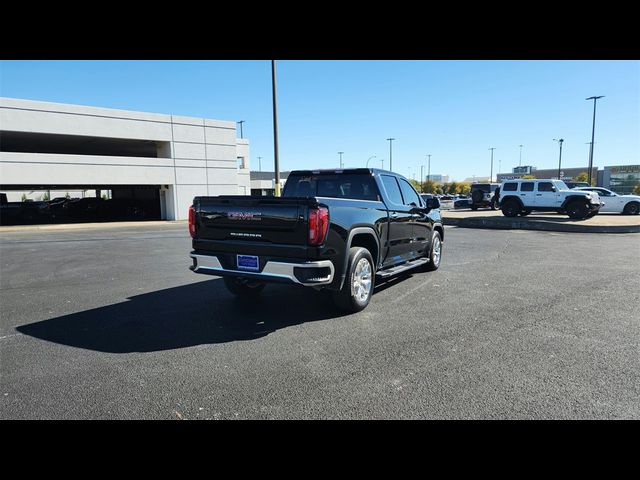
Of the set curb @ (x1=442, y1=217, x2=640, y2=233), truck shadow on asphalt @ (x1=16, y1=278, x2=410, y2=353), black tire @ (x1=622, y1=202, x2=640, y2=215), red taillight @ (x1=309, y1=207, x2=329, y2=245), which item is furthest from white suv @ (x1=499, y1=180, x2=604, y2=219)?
red taillight @ (x1=309, y1=207, x2=329, y2=245)

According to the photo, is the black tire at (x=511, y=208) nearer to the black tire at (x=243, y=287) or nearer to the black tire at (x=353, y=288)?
the black tire at (x=353, y=288)

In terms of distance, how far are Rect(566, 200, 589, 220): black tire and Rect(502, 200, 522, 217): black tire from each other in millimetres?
2304

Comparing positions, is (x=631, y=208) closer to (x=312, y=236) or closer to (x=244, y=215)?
(x=312, y=236)

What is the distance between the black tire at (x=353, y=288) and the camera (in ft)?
17.6

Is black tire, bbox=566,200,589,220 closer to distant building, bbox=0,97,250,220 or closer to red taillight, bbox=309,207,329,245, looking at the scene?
red taillight, bbox=309,207,329,245

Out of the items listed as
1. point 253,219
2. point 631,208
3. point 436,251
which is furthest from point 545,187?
point 253,219

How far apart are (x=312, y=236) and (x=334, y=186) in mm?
2065

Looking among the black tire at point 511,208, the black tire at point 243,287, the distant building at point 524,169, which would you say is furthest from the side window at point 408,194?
the distant building at point 524,169

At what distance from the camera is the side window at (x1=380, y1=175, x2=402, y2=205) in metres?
6.74

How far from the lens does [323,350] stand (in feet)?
14.0

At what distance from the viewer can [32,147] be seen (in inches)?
1330

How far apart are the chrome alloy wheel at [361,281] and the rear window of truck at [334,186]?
A: 1227 mm
